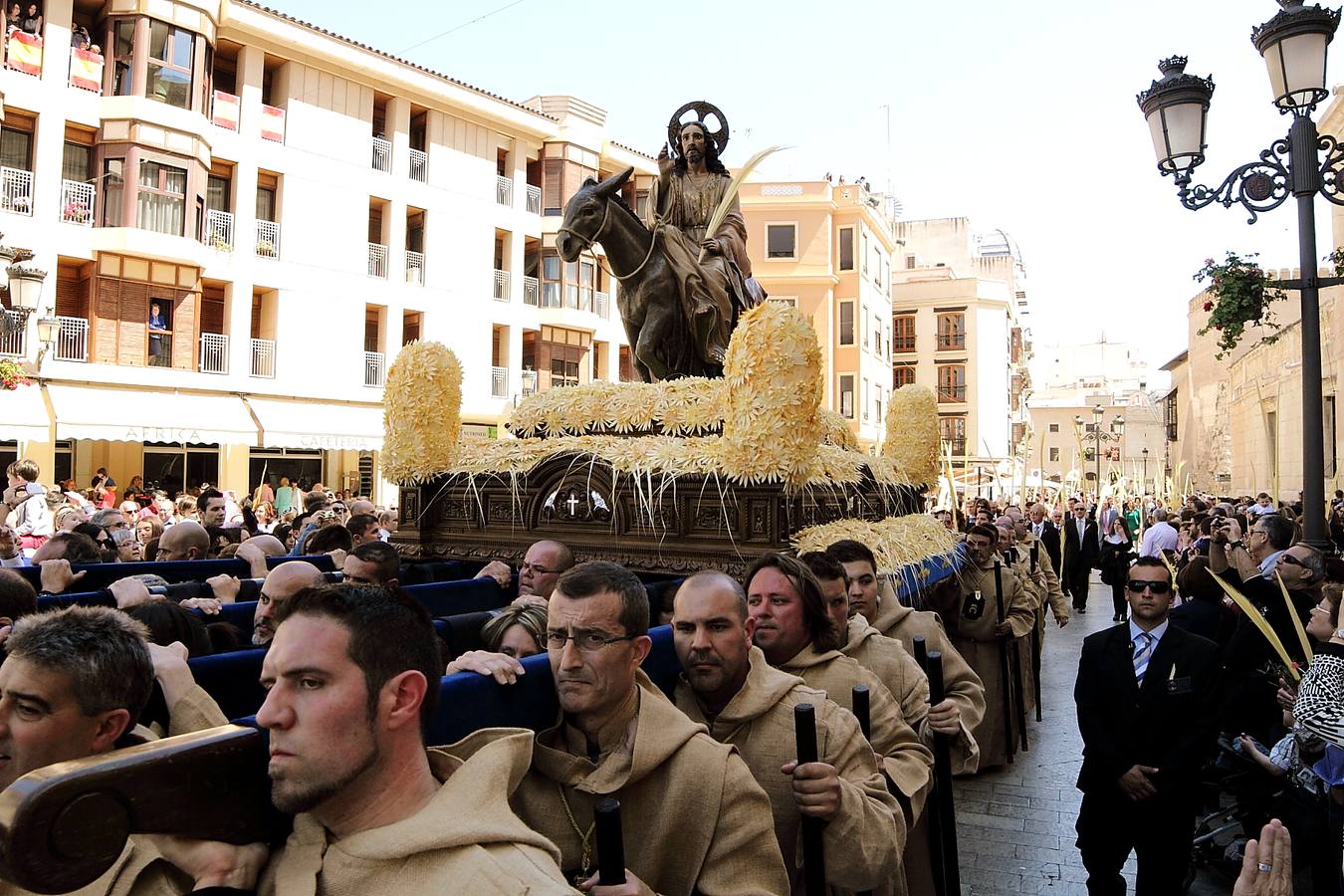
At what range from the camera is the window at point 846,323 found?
133 ft

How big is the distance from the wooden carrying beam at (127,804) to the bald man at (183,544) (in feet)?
20.7

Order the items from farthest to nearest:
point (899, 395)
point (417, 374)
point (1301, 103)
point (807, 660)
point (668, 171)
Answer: point (899, 395)
point (668, 171)
point (417, 374)
point (1301, 103)
point (807, 660)

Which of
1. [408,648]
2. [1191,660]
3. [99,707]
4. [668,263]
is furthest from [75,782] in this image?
[668,263]

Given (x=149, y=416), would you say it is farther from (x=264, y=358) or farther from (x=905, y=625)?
(x=905, y=625)

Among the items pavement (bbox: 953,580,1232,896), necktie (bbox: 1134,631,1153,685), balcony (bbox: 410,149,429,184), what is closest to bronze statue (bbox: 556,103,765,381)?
pavement (bbox: 953,580,1232,896)

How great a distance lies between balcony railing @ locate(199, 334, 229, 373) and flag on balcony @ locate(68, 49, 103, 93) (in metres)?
5.98

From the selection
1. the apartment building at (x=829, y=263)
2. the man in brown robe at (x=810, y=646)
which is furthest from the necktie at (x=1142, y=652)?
the apartment building at (x=829, y=263)

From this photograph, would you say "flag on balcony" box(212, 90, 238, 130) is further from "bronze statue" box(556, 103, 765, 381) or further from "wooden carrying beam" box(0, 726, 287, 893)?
"wooden carrying beam" box(0, 726, 287, 893)

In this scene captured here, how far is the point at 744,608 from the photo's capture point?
313cm

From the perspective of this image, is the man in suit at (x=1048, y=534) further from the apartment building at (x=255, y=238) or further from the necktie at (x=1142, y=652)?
the necktie at (x=1142, y=652)

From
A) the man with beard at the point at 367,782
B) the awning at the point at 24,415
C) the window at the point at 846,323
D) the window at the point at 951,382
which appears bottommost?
the man with beard at the point at 367,782

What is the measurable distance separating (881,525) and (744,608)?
4182 mm

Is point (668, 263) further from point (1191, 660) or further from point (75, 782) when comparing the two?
point (75, 782)

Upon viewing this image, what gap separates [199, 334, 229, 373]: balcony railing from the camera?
23312mm
